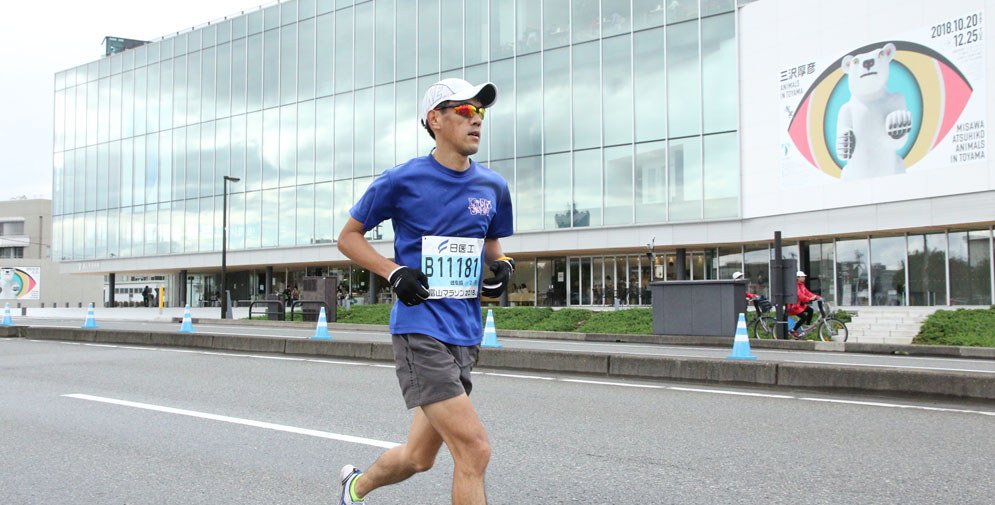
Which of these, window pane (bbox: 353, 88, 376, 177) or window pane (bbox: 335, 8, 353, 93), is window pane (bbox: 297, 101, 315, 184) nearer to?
window pane (bbox: 335, 8, 353, 93)

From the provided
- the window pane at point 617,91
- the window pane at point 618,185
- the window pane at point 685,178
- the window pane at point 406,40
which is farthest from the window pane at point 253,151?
the window pane at point 685,178

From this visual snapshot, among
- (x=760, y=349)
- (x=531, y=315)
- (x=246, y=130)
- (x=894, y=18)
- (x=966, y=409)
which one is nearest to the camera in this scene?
(x=966, y=409)

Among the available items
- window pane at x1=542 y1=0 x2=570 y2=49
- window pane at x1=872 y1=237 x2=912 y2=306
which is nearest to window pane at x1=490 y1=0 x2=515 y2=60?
window pane at x1=542 y1=0 x2=570 y2=49

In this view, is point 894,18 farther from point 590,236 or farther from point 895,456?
point 895,456

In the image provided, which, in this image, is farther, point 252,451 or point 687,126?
point 687,126

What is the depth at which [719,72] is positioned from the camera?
31.0 m

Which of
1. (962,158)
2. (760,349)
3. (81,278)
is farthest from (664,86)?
(81,278)

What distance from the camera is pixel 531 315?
23781 millimetres

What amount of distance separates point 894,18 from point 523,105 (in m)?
15.7

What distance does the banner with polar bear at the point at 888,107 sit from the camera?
24625 millimetres

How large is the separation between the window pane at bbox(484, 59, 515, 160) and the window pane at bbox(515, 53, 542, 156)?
15.6 inches

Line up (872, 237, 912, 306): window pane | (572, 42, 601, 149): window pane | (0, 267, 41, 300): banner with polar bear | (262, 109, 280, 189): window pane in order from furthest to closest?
1. (0, 267, 41, 300): banner with polar bear
2. (262, 109, 280, 189): window pane
3. (572, 42, 601, 149): window pane
4. (872, 237, 912, 306): window pane

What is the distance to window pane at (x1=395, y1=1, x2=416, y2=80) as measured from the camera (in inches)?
1535

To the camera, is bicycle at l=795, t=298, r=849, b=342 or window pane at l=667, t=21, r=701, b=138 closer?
bicycle at l=795, t=298, r=849, b=342
